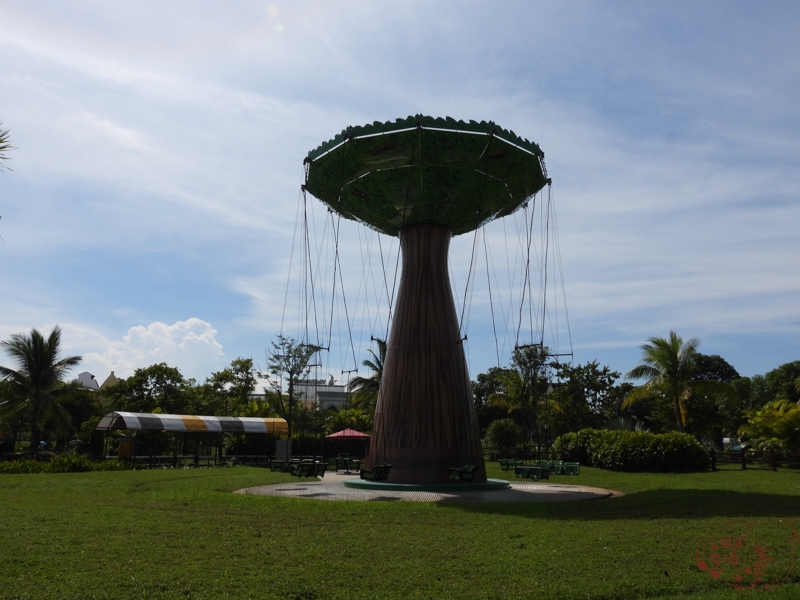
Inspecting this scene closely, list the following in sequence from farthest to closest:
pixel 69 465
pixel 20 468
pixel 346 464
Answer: pixel 346 464
pixel 69 465
pixel 20 468

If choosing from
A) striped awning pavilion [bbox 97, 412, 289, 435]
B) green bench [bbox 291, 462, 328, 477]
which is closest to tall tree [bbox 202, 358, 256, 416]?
striped awning pavilion [bbox 97, 412, 289, 435]

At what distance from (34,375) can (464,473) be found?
31682mm

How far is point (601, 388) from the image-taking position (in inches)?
1596

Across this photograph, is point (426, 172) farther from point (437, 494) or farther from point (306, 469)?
point (306, 469)

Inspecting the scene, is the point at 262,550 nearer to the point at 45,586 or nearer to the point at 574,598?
the point at 45,586

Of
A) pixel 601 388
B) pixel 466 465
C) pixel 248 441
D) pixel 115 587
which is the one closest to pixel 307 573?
pixel 115 587

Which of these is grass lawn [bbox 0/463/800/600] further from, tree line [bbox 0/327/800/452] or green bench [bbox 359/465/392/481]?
tree line [bbox 0/327/800/452]

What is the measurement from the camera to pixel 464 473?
19844 millimetres

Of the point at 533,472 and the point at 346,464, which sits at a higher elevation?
the point at 533,472

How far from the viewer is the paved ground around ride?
52.6 ft

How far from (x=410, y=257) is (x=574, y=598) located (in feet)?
55.8

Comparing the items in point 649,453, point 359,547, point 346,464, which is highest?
point 649,453

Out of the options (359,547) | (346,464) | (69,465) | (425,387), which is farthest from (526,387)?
(359,547)

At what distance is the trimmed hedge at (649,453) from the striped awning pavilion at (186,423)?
61.8ft
